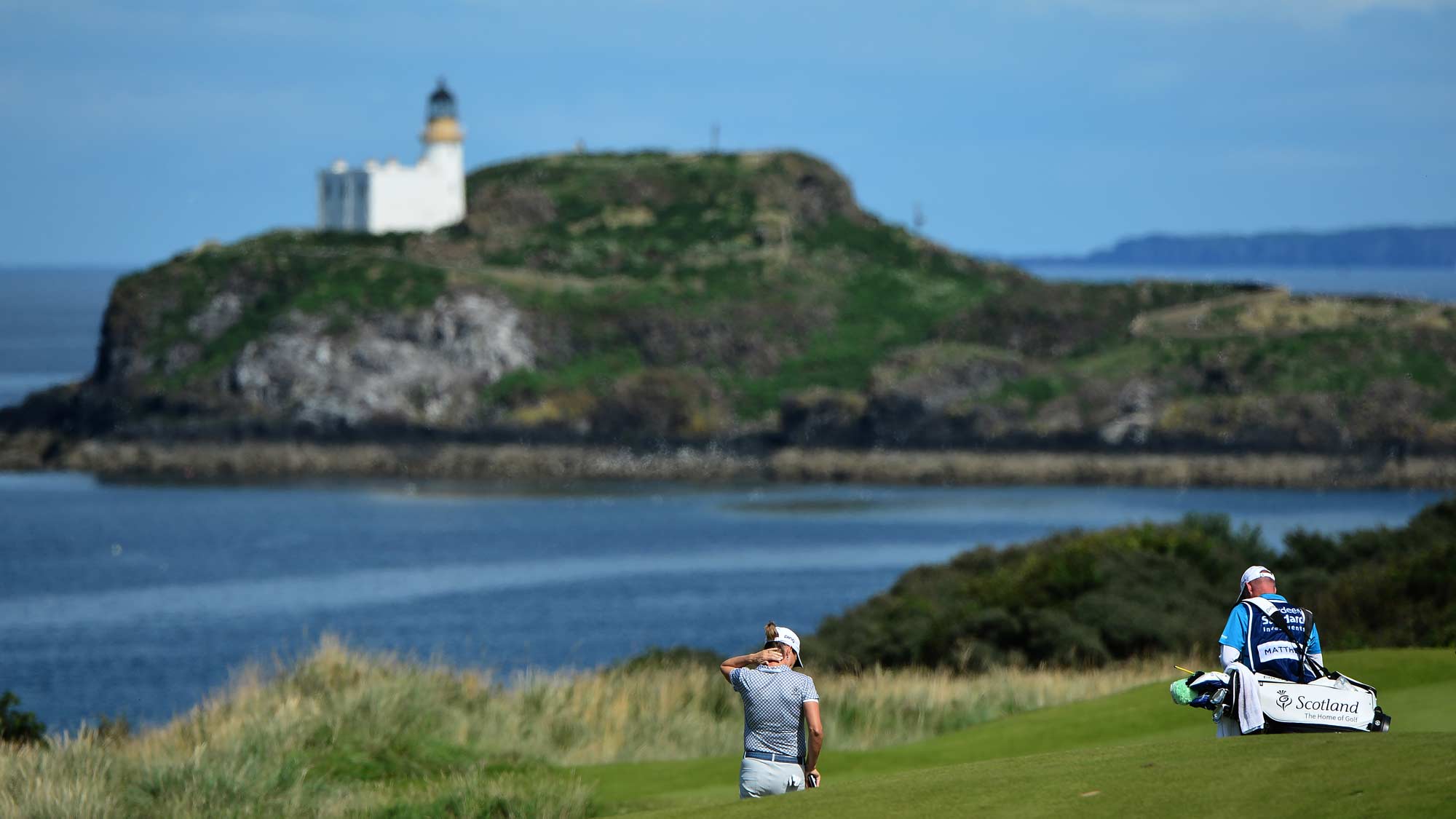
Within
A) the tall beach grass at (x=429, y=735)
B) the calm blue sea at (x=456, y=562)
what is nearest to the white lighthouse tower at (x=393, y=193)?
the calm blue sea at (x=456, y=562)

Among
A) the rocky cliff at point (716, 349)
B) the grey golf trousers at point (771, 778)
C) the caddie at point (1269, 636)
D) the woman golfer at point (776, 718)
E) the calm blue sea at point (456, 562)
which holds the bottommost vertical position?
the calm blue sea at point (456, 562)

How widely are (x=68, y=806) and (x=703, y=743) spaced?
790 cm

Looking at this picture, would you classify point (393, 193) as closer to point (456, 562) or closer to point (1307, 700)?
point (456, 562)

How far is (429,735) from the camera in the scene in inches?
765

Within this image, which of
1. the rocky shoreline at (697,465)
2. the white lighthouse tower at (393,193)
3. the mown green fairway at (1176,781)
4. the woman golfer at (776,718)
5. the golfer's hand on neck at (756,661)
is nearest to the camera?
the mown green fairway at (1176,781)

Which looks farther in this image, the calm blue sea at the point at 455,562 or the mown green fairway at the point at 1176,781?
the calm blue sea at the point at 455,562

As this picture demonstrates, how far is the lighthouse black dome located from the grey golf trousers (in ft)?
459

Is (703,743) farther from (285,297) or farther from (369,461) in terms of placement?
(285,297)

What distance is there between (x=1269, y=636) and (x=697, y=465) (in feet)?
333

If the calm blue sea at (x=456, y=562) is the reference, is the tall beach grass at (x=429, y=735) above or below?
above

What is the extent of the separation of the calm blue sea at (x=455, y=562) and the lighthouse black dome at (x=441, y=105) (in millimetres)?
47500

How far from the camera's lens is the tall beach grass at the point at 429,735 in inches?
611

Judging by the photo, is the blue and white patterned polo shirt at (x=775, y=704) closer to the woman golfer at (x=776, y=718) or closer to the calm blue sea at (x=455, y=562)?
the woman golfer at (x=776, y=718)

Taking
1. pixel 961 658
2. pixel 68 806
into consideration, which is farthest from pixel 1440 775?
pixel 961 658
